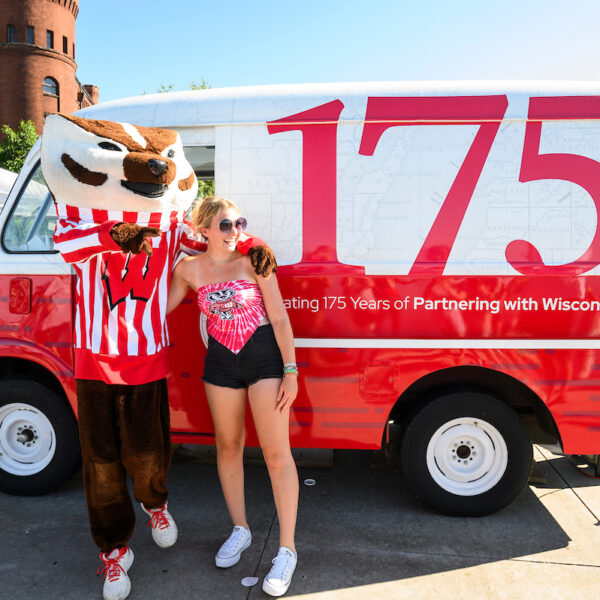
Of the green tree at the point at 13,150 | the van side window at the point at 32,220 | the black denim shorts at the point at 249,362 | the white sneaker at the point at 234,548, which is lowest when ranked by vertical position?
the white sneaker at the point at 234,548

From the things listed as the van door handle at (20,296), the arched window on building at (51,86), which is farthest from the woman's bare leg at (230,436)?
the arched window on building at (51,86)

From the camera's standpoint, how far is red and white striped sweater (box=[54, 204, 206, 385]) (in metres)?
2.57

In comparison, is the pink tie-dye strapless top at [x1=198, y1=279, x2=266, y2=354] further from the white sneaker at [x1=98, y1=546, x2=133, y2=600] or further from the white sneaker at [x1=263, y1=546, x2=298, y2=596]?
the white sneaker at [x1=98, y1=546, x2=133, y2=600]

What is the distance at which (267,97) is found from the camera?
10.4 ft

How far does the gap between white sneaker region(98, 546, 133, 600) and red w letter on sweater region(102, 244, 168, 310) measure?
1.26 meters

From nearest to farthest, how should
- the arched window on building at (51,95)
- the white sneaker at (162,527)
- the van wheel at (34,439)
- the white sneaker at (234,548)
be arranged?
the white sneaker at (234,548) → the white sneaker at (162,527) → the van wheel at (34,439) → the arched window on building at (51,95)

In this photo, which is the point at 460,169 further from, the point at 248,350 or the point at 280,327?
the point at 248,350

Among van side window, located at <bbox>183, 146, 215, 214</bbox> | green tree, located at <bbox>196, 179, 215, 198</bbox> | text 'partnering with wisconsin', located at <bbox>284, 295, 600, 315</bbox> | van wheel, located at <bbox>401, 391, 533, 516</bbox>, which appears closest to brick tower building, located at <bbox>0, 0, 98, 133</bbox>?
green tree, located at <bbox>196, 179, 215, 198</bbox>

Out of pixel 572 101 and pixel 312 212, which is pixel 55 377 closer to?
pixel 312 212

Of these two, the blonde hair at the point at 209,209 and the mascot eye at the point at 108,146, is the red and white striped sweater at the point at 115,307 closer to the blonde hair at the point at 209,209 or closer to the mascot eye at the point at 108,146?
the blonde hair at the point at 209,209

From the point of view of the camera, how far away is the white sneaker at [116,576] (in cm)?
254

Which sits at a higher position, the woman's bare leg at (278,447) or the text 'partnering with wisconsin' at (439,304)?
the text 'partnering with wisconsin' at (439,304)

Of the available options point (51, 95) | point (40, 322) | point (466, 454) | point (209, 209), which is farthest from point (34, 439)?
point (51, 95)

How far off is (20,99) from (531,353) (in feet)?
123
